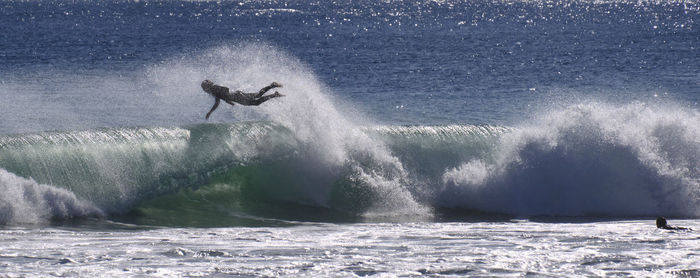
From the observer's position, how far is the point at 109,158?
1705 centimetres

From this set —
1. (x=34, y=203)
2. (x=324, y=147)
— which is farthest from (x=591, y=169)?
(x=34, y=203)

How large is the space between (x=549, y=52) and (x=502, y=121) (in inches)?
1124

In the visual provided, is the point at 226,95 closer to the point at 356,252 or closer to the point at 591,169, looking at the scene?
the point at 356,252

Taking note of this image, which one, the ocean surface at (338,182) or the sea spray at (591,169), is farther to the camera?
the sea spray at (591,169)

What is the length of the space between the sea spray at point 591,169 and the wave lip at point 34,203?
22.3 feet

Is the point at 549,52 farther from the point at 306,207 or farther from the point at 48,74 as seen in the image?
the point at 306,207

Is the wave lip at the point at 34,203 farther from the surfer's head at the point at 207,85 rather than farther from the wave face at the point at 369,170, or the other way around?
the surfer's head at the point at 207,85

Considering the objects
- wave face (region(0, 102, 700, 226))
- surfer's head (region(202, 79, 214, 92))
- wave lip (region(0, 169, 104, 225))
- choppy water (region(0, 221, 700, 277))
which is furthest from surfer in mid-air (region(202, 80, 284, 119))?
wave lip (region(0, 169, 104, 225))

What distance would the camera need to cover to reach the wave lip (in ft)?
48.7

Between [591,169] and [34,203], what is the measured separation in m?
10.5

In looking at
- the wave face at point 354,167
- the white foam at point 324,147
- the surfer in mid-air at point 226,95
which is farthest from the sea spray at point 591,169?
the surfer in mid-air at point 226,95

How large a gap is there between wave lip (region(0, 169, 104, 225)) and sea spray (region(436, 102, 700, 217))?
680 centimetres

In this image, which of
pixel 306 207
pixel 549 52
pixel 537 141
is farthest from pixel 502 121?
pixel 549 52

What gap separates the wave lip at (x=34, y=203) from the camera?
48.7 feet
